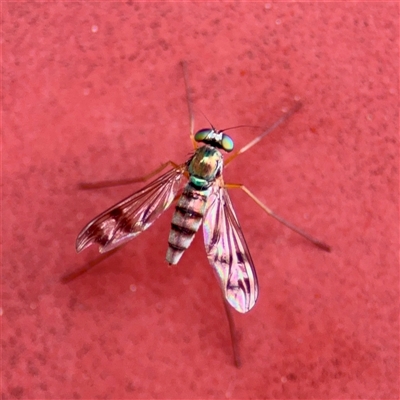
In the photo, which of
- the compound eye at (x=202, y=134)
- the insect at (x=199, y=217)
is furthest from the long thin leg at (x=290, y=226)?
the compound eye at (x=202, y=134)

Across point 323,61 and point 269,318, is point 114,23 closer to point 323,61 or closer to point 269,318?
point 323,61

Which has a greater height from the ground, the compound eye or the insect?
the compound eye

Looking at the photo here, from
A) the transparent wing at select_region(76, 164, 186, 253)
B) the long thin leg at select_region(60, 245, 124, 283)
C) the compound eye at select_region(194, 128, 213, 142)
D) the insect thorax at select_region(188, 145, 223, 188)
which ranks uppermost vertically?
the compound eye at select_region(194, 128, 213, 142)

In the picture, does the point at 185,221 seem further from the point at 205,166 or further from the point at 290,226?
the point at 290,226

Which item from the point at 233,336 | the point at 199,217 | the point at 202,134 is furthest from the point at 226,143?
the point at 233,336

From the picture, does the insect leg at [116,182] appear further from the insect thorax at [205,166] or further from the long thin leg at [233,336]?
the long thin leg at [233,336]

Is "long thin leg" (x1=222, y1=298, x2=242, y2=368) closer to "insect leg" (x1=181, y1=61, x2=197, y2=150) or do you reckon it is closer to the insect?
the insect

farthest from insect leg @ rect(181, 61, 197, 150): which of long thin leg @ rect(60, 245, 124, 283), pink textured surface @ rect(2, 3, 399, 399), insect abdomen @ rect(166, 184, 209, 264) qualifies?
long thin leg @ rect(60, 245, 124, 283)
